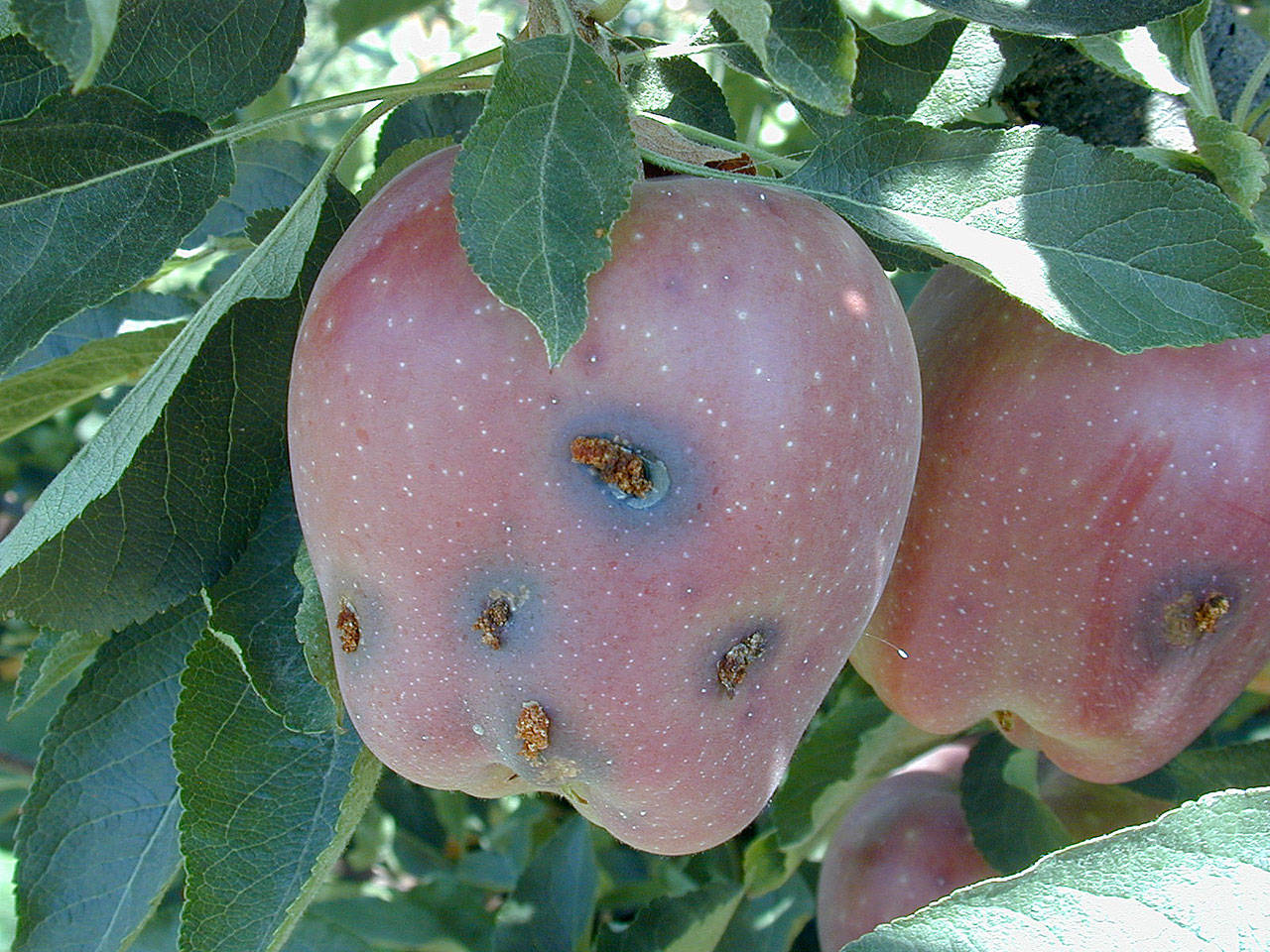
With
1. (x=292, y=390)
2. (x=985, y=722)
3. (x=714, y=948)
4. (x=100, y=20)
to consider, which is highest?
(x=100, y=20)

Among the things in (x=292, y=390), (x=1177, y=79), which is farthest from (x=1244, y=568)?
(x=292, y=390)

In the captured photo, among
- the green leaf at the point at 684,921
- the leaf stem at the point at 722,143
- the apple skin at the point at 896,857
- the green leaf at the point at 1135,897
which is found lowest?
the apple skin at the point at 896,857

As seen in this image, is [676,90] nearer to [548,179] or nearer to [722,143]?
[722,143]

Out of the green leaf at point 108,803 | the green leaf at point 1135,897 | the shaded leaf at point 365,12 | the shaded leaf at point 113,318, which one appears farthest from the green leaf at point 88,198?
the shaded leaf at point 365,12

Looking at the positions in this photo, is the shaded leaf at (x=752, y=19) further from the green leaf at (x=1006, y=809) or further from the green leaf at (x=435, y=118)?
the green leaf at (x=1006, y=809)

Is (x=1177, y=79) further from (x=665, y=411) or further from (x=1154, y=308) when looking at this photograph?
(x=665, y=411)

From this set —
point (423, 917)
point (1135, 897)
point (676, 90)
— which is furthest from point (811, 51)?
point (423, 917)

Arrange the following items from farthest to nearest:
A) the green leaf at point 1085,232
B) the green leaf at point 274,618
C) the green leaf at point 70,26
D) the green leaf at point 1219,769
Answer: the green leaf at point 1219,769
the green leaf at point 274,618
the green leaf at point 1085,232
the green leaf at point 70,26
